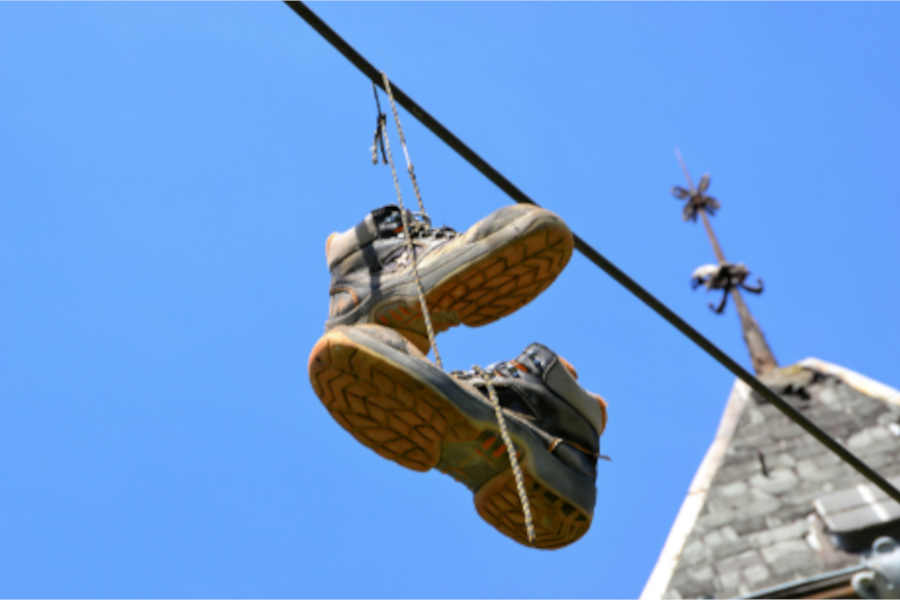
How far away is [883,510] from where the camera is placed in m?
7.90

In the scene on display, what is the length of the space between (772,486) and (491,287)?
4.87 metres

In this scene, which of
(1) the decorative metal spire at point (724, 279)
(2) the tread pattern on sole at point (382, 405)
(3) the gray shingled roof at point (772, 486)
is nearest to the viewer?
(2) the tread pattern on sole at point (382, 405)

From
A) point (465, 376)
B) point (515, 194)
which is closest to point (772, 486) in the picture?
point (515, 194)

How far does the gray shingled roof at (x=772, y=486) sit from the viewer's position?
7816 mm

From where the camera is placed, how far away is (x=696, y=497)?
903 cm

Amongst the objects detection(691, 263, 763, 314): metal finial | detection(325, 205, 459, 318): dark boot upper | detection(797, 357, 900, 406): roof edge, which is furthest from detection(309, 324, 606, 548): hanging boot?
detection(691, 263, 763, 314): metal finial

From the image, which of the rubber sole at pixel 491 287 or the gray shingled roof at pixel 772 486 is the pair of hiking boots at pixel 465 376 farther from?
the gray shingled roof at pixel 772 486

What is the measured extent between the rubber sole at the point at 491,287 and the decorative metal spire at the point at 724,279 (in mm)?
8047

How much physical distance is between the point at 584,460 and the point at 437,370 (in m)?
0.66

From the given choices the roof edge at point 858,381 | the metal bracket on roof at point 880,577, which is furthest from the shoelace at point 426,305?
the roof edge at point 858,381

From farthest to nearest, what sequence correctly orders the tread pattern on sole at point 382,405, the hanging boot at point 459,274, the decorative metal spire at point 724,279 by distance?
the decorative metal spire at point 724,279, the hanging boot at point 459,274, the tread pattern on sole at point 382,405

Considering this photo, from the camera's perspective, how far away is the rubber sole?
4.52 meters

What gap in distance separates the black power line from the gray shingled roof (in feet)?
6.83

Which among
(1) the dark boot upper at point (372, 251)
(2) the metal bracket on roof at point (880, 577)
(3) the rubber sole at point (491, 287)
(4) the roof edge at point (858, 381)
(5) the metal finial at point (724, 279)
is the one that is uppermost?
(5) the metal finial at point (724, 279)
